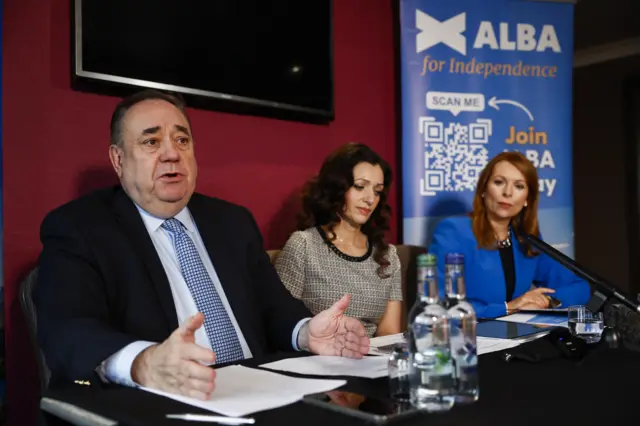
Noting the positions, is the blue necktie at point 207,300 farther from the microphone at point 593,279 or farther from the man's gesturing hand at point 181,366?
the microphone at point 593,279

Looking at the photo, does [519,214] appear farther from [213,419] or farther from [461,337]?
[213,419]

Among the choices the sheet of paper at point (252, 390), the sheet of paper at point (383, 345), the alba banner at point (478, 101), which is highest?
the alba banner at point (478, 101)

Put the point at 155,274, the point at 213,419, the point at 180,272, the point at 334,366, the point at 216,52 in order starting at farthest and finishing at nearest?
1. the point at 216,52
2. the point at 180,272
3. the point at 155,274
4. the point at 334,366
5. the point at 213,419

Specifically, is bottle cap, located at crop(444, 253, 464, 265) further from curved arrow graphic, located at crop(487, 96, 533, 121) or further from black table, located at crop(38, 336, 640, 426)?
curved arrow graphic, located at crop(487, 96, 533, 121)

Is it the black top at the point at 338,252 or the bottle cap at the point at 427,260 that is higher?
the bottle cap at the point at 427,260

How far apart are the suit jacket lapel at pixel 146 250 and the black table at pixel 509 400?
1.23 feet

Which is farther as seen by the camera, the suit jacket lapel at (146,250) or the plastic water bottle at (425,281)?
the suit jacket lapel at (146,250)

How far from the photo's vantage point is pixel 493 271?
2.84 meters

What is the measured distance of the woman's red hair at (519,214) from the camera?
293 centimetres

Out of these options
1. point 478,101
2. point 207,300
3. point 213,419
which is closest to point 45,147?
point 207,300

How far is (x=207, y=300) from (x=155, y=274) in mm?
176

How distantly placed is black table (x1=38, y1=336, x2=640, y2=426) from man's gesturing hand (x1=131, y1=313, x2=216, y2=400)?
0.04 metres

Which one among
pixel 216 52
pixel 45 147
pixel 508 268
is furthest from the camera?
pixel 508 268

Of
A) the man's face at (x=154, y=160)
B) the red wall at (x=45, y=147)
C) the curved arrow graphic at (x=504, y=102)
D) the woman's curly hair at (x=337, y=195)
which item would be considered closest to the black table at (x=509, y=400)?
the man's face at (x=154, y=160)
